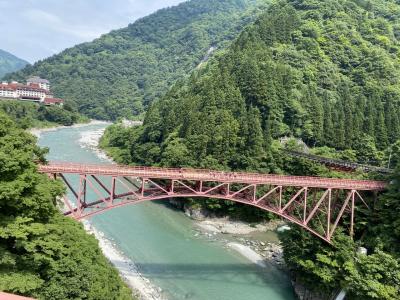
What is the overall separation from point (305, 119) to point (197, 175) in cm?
3628

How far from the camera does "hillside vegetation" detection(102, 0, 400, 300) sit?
90.5 ft

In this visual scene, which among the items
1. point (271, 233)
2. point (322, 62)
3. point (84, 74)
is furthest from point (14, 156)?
point (84, 74)

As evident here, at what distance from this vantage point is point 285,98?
5966 cm

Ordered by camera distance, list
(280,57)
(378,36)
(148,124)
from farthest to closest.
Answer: (378,36), (280,57), (148,124)

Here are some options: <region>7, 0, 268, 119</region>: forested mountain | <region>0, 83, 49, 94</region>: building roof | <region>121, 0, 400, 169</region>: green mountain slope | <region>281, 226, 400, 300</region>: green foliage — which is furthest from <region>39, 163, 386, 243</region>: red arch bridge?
<region>7, 0, 268, 119</region>: forested mountain

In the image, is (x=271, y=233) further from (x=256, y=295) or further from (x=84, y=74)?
(x=84, y=74)

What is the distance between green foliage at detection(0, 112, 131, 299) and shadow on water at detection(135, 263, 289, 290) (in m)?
10.1

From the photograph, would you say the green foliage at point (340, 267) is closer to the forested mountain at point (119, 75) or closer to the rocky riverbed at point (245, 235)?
the rocky riverbed at point (245, 235)

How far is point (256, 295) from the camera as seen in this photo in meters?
28.9

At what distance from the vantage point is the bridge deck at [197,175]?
24250 mm

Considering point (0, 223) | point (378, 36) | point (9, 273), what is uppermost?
point (378, 36)

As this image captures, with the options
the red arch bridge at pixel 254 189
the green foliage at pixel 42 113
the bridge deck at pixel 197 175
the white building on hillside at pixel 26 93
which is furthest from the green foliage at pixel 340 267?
the white building on hillside at pixel 26 93

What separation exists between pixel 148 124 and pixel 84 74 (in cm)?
12563

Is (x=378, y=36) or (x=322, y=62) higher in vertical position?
(x=378, y=36)
